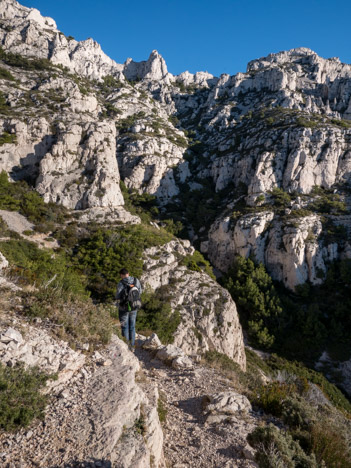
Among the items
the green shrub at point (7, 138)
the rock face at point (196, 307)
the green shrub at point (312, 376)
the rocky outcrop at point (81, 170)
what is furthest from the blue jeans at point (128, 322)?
the green shrub at point (7, 138)

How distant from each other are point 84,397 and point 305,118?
200 ft

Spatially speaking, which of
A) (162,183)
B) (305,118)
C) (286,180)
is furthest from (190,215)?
(305,118)

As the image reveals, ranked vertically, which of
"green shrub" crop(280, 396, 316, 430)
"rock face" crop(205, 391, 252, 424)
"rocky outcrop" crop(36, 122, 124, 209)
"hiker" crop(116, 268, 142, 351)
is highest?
"rocky outcrop" crop(36, 122, 124, 209)

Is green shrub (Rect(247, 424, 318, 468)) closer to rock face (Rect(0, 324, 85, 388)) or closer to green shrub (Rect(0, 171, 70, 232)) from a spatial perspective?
rock face (Rect(0, 324, 85, 388))

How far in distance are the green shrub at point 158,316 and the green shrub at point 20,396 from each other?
15.3 metres

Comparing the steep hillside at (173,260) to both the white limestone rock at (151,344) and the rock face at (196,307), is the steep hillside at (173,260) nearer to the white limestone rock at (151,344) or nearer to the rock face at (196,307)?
the white limestone rock at (151,344)

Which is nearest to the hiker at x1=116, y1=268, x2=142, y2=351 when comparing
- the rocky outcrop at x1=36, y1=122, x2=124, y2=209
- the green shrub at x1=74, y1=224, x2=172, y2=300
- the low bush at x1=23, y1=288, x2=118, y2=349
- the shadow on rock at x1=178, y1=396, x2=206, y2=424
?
the low bush at x1=23, y1=288, x2=118, y2=349

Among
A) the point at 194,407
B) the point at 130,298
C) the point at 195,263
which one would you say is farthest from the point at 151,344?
the point at 195,263

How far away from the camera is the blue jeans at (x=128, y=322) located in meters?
7.07

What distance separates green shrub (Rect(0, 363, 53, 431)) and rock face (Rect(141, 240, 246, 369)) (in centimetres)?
1742

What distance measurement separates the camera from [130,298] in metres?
6.73

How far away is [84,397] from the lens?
4223 mm

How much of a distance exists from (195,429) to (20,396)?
131 inches

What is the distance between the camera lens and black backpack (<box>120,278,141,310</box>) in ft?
22.1
